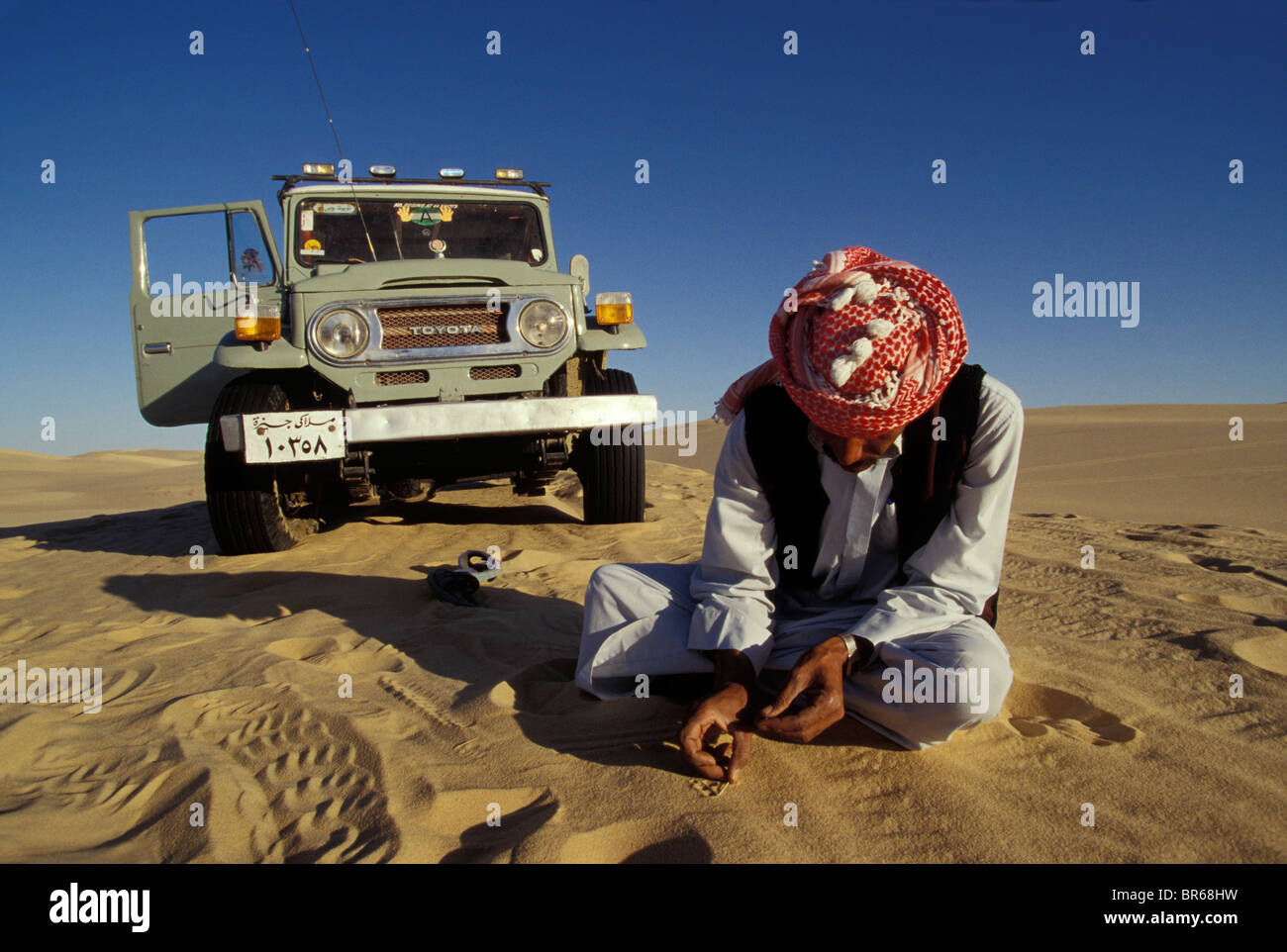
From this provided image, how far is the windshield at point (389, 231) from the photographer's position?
217 inches

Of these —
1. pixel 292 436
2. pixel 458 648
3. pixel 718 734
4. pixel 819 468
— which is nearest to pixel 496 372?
pixel 292 436

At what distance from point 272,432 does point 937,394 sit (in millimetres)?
3312

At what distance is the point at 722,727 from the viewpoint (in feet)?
6.07

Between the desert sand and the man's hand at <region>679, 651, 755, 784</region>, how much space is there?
0.19 ft

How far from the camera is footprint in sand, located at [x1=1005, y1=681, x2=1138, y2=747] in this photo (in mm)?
2045

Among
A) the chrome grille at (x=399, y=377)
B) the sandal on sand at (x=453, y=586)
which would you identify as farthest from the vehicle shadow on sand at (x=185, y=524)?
the sandal on sand at (x=453, y=586)

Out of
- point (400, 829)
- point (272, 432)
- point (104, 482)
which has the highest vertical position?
point (272, 432)

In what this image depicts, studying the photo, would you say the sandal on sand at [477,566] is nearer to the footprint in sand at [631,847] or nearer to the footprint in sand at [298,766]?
the footprint in sand at [298,766]

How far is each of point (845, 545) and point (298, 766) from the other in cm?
146

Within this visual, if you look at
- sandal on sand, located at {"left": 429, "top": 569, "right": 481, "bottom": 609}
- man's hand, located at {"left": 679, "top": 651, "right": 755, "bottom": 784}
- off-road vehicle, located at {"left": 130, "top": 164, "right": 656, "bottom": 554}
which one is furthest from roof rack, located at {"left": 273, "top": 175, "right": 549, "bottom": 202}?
man's hand, located at {"left": 679, "top": 651, "right": 755, "bottom": 784}
